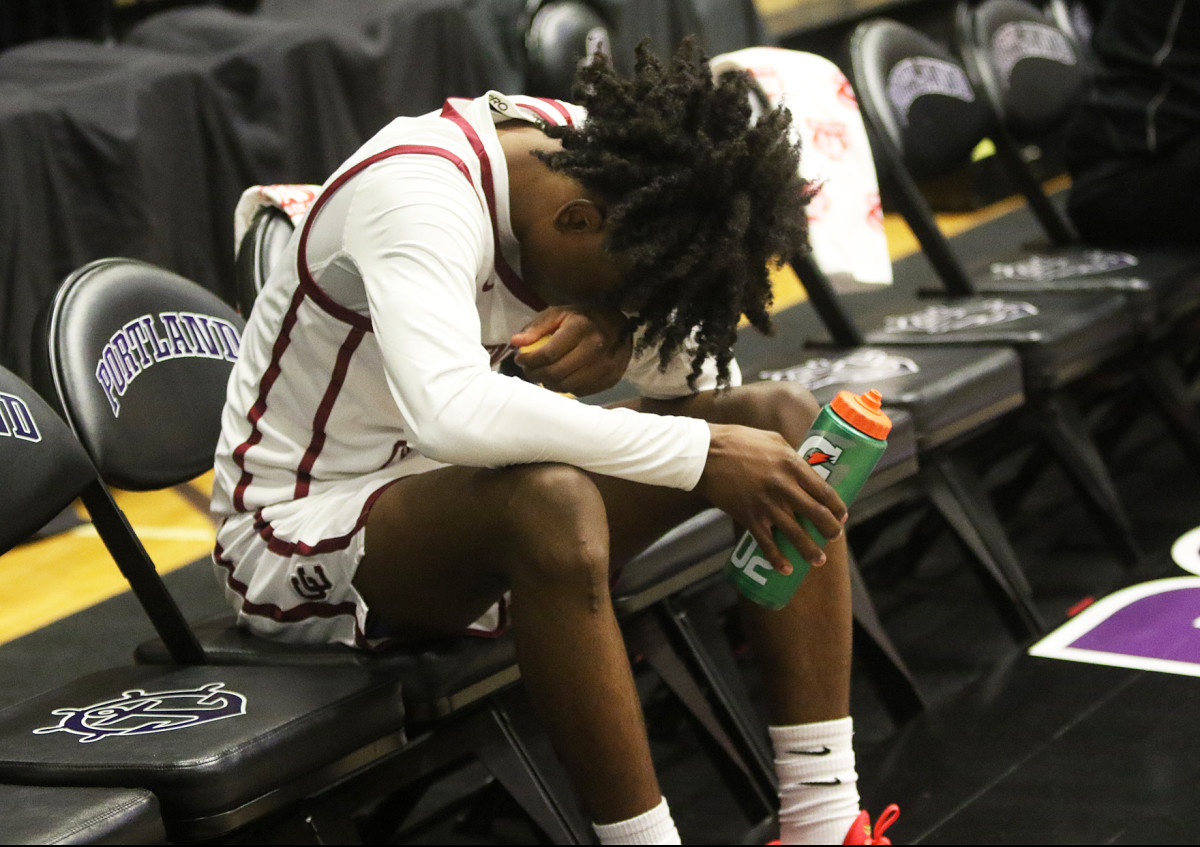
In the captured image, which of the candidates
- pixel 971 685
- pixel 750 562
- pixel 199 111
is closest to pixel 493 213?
pixel 750 562

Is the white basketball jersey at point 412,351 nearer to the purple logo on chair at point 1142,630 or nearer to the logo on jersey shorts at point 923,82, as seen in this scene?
the purple logo on chair at point 1142,630

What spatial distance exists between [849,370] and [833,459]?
96cm

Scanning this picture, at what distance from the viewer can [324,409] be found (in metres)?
1.52

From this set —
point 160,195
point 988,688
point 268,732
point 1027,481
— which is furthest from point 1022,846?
point 160,195

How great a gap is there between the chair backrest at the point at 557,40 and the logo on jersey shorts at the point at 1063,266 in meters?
1.03

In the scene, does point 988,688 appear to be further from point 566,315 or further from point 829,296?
point 566,315

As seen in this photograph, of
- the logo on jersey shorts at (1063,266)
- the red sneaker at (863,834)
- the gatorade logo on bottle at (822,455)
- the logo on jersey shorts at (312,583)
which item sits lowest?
the red sneaker at (863,834)

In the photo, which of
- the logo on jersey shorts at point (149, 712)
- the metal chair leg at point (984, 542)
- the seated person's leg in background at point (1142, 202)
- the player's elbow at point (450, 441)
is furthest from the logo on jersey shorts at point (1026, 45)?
the logo on jersey shorts at point (149, 712)

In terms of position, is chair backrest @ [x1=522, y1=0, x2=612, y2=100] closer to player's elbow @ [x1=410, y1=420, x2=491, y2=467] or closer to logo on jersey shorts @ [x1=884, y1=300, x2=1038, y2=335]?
logo on jersey shorts @ [x1=884, y1=300, x2=1038, y2=335]

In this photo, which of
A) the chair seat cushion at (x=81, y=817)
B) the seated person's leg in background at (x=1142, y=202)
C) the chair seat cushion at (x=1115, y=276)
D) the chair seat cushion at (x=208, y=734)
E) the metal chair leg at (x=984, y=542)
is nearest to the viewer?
the chair seat cushion at (x=81, y=817)

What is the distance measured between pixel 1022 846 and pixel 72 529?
179 cm

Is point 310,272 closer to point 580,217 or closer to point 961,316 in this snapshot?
point 580,217

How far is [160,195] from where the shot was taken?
291 centimetres

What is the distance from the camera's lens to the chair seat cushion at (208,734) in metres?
1.25
